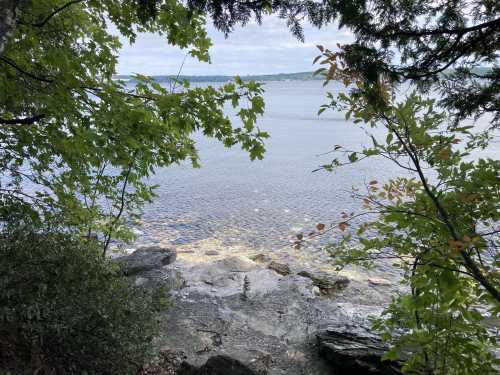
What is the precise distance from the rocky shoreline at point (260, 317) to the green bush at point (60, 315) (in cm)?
184

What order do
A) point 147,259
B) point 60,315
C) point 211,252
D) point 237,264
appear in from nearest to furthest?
point 60,315, point 147,259, point 237,264, point 211,252

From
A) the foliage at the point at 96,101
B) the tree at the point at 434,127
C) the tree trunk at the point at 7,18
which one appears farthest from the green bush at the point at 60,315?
the tree at the point at 434,127

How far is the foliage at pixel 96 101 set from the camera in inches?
160

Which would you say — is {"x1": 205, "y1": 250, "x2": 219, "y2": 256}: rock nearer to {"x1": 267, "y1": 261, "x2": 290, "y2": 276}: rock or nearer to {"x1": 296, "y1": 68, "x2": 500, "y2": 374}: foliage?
{"x1": 267, "y1": 261, "x2": 290, "y2": 276}: rock

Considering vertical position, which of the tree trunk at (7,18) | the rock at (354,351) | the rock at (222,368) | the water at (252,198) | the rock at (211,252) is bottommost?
the rock at (222,368)

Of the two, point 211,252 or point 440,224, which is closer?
point 440,224

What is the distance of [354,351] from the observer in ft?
19.9

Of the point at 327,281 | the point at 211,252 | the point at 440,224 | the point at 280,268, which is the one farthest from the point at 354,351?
the point at 211,252

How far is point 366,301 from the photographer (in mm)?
9578

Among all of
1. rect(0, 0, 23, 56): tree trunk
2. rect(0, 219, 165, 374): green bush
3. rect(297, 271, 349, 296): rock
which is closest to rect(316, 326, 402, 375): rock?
rect(297, 271, 349, 296): rock

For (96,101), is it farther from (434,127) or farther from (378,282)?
(378,282)

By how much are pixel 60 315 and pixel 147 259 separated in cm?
755

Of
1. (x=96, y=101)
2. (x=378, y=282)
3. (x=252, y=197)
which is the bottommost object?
(x=96, y=101)

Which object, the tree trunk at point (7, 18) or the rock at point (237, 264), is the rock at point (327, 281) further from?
the tree trunk at point (7, 18)
